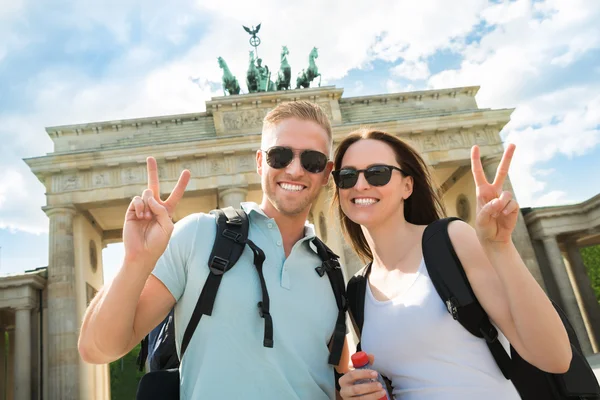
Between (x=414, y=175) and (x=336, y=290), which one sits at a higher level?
(x=414, y=175)

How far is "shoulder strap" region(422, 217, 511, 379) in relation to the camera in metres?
2.39

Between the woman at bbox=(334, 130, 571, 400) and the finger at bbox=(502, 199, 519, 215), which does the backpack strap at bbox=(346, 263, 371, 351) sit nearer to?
the woman at bbox=(334, 130, 571, 400)

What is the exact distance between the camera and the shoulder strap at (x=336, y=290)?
8.51 ft

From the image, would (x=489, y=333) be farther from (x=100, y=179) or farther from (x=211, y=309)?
(x=100, y=179)

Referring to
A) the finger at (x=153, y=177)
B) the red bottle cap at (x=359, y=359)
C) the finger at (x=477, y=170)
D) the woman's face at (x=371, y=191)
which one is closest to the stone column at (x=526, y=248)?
the woman's face at (x=371, y=191)

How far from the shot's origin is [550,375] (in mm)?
2324

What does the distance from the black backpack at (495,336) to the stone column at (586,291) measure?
22270 millimetres

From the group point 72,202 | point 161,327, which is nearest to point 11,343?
point 72,202

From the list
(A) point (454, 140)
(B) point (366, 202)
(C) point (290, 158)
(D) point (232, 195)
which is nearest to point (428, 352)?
(B) point (366, 202)

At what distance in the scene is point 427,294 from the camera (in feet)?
8.36

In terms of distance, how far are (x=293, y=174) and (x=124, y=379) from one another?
41.8m

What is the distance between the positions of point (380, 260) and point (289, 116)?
3.59 ft

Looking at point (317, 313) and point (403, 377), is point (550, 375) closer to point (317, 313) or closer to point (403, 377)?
point (403, 377)

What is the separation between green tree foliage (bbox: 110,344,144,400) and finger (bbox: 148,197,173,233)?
38.6 meters
